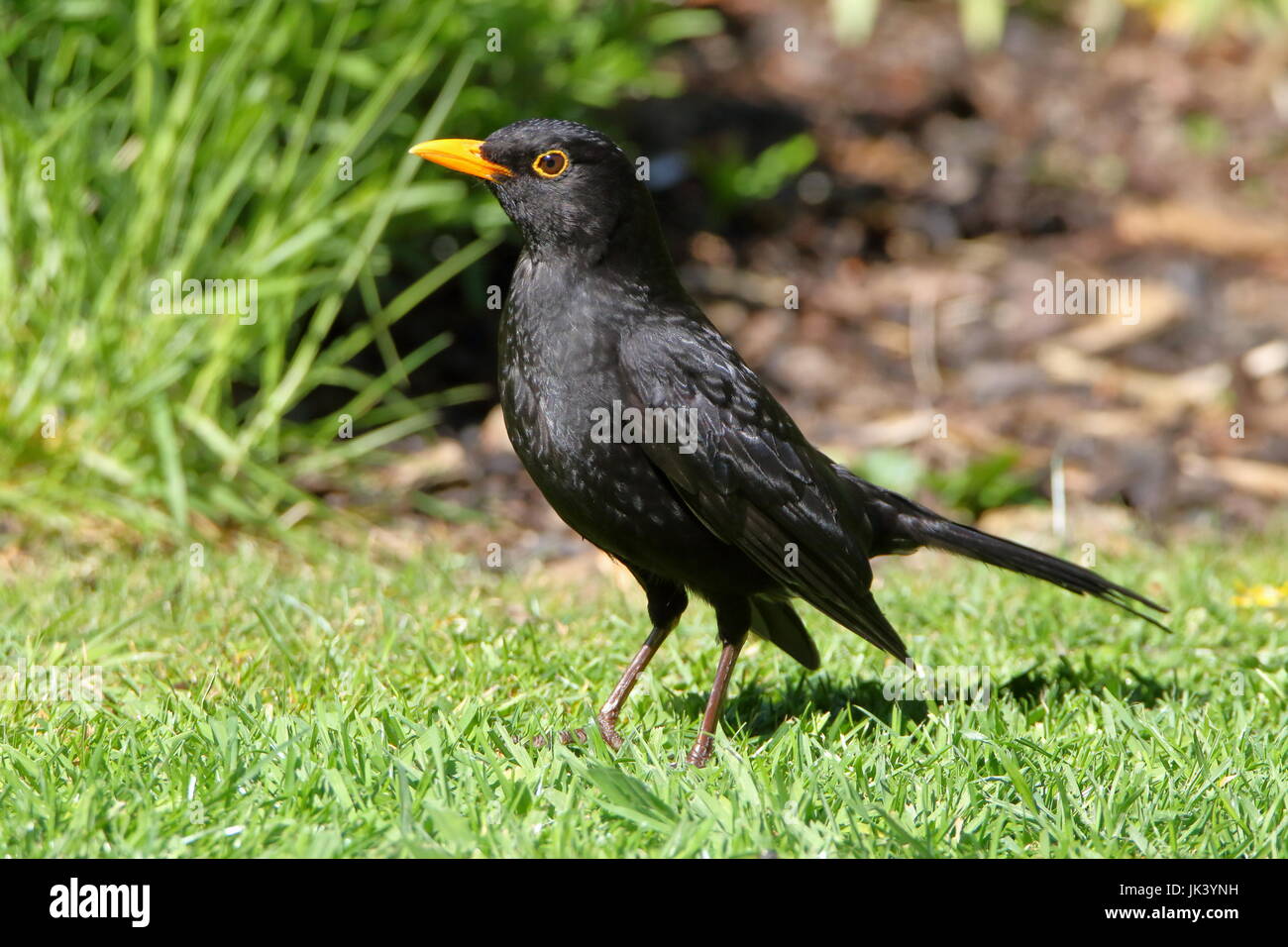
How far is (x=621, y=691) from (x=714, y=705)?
0.89 ft

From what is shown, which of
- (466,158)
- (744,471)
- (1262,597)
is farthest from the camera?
(1262,597)

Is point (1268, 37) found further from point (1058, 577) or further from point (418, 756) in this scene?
point (418, 756)

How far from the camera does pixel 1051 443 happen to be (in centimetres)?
745

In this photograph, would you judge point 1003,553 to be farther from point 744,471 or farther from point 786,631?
point 744,471

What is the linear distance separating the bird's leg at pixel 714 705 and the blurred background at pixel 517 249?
7.51 ft

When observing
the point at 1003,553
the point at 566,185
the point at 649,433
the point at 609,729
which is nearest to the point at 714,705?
the point at 609,729

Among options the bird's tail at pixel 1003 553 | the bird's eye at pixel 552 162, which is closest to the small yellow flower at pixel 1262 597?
the bird's tail at pixel 1003 553

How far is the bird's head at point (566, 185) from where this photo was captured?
419cm

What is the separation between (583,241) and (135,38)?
3.14 meters

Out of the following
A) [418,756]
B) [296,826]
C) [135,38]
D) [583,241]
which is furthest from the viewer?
[135,38]

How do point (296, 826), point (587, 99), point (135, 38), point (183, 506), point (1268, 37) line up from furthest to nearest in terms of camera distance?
1. point (1268, 37)
2. point (587, 99)
3. point (135, 38)
4. point (183, 506)
5. point (296, 826)

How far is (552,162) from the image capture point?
423 cm

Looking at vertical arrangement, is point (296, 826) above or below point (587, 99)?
below

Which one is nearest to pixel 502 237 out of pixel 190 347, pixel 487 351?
pixel 487 351
